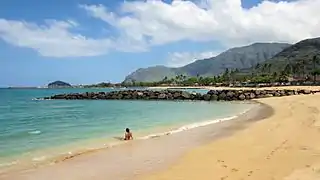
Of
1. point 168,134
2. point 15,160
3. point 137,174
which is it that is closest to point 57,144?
point 15,160

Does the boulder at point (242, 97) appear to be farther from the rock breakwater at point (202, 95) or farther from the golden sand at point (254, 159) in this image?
the golden sand at point (254, 159)

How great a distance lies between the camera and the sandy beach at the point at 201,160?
39.8 ft

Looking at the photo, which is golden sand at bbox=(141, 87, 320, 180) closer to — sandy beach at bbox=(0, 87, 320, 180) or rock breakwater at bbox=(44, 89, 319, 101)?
sandy beach at bbox=(0, 87, 320, 180)

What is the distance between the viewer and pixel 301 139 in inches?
714

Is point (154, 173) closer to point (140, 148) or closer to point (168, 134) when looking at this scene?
point (140, 148)

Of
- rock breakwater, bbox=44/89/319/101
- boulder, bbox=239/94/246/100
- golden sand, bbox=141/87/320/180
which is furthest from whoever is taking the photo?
rock breakwater, bbox=44/89/319/101

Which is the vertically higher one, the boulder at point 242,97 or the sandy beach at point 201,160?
the boulder at point 242,97

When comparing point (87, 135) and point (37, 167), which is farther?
point (87, 135)

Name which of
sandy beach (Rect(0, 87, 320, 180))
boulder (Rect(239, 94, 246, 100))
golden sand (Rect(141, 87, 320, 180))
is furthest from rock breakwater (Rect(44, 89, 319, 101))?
golden sand (Rect(141, 87, 320, 180))

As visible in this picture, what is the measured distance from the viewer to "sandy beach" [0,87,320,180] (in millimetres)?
12117

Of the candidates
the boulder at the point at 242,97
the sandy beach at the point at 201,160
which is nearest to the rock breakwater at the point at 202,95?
the boulder at the point at 242,97

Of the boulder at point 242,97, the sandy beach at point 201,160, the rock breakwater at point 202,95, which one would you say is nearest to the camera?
the sandy beach at point 201,160

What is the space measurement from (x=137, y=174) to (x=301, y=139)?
900cm

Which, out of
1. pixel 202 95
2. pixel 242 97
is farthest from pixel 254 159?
pixel 202 95
